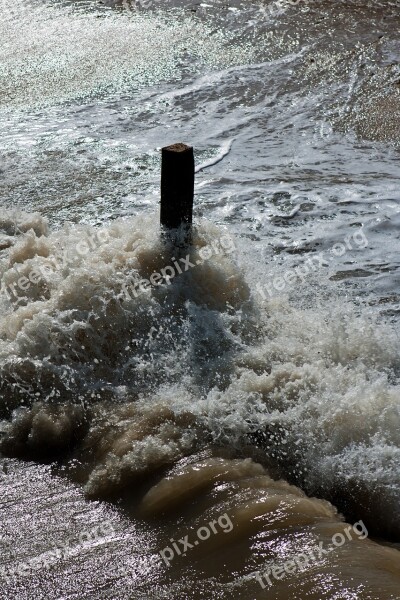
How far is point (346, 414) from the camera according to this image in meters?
4.48

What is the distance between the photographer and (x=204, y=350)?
516 cm

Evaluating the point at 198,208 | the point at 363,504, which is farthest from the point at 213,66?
the point at 363,504

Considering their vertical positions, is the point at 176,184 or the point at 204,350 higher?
the point at 176,184

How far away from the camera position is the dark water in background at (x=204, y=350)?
12.0 ft

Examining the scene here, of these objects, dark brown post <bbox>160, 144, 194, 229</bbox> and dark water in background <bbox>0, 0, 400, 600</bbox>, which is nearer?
dark water in background <bbox>0, 0, 400, 600</bbox>

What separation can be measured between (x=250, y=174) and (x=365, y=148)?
1.50m

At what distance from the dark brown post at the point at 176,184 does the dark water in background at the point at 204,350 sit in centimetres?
21

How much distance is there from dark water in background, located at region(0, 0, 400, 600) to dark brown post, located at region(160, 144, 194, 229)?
0.68 ft

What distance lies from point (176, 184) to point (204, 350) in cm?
120

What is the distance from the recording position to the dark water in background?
3650 millimetres

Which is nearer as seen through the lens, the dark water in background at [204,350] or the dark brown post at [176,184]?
the dark water in background at [204,350]

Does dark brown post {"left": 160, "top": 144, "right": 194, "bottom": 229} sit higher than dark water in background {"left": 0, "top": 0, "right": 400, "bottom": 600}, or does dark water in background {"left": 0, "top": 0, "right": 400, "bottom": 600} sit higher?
dark brown post {"left": 160, "top": 144, "right": 194, "bottom": 229}

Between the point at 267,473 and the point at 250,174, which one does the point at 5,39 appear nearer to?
the point at 250,174

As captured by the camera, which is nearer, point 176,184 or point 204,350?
point 204,350
